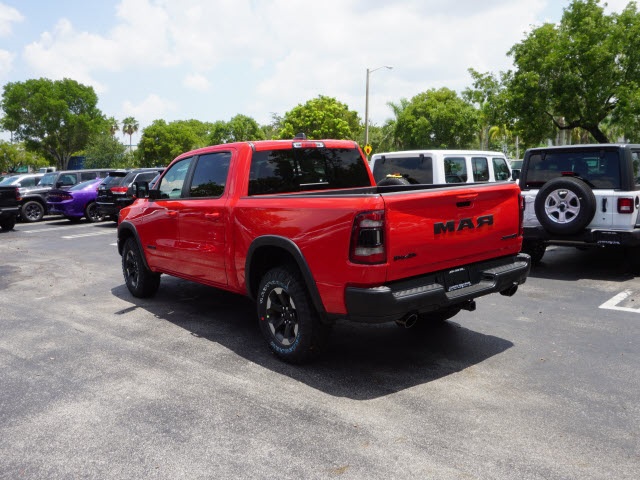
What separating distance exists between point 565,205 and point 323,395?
5311mm

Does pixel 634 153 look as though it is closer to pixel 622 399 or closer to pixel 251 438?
pixel 622 399

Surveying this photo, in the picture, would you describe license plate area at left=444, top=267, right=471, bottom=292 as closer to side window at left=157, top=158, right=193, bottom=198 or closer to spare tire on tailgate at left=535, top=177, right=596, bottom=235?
side window at left=157, top=158, right=193, bottom=198

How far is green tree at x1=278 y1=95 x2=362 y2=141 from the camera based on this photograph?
55500 millimetres

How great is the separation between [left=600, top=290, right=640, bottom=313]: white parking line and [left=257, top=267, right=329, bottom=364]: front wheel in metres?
3.86

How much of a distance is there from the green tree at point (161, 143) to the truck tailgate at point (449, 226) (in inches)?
2972

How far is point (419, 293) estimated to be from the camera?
396 centimetres

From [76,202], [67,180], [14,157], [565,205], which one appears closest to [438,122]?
[67,180]

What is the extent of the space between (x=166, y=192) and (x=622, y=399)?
4.92 metres

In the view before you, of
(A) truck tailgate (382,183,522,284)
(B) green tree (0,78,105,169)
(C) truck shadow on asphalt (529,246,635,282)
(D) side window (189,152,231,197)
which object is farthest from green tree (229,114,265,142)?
(A) truck tailgate (382,183,522,284)

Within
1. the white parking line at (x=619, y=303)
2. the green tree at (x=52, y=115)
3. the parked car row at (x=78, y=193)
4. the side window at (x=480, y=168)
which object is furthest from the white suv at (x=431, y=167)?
the green tree at (x=52, y=115)

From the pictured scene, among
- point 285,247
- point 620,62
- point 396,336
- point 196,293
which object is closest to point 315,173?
point 285,247

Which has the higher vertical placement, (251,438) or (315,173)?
(315,173)

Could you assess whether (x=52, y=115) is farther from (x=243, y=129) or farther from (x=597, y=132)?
(x=597, y=132)

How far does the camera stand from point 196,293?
741cm
